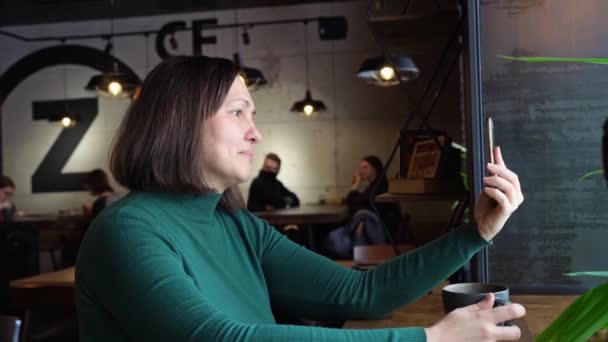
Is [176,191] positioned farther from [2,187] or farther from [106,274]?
[2,187]

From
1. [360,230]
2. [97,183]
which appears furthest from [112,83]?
[360,230]

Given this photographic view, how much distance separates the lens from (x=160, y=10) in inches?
326

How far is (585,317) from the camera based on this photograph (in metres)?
0.50

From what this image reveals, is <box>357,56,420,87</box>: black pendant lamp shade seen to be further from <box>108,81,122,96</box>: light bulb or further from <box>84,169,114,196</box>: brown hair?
<box>84,169,114,196</box>: brown hair

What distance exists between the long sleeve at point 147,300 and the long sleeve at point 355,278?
325mm

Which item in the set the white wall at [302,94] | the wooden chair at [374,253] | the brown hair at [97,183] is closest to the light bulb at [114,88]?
the brown hair at [97,183]

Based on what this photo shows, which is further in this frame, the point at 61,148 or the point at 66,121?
the point at 61,148

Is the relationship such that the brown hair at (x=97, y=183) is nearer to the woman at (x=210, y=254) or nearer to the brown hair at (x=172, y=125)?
the woman at (x=210, y=254)

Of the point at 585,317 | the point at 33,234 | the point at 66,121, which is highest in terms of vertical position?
the point at 66,121

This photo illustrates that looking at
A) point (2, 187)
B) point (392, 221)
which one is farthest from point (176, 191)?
point (2, 187)

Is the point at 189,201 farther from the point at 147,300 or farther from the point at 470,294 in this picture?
the point at 470,294

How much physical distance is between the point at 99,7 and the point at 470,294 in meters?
7.96

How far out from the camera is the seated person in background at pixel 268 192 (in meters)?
6.67

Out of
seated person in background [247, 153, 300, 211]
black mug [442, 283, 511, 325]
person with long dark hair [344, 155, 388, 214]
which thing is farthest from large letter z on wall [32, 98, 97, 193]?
black mug [442, 283, 511, 325]
